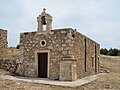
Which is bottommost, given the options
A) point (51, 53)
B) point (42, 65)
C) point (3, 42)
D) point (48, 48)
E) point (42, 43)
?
point (42, 65)

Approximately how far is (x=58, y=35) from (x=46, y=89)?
186 inches

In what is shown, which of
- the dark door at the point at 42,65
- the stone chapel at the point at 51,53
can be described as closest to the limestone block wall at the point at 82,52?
the stone chapel at the point at 51,53

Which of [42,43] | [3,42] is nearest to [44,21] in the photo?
[42,43]

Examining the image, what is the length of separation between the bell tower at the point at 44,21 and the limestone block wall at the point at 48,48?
13.1 inches

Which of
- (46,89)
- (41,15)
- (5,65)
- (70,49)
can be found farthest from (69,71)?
(5,65)

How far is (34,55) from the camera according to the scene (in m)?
13.8

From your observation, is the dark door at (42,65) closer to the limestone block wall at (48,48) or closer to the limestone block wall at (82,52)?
the limestone block wall at (48,48)

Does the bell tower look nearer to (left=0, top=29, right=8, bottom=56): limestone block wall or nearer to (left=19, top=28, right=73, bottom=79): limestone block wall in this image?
(left=19, top=28, right=73, bottom=79): limestone block wall

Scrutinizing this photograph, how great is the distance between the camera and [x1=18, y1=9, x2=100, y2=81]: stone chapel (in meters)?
12.5

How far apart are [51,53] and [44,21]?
2.43 m

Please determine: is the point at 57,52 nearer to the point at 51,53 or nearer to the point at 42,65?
the point at 51,53

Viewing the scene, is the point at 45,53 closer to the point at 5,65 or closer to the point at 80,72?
the point at 80,72

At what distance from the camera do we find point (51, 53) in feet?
43.2

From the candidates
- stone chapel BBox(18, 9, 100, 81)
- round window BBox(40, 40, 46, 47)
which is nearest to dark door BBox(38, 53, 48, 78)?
stone chapel BBox(18, 9, 100, 81)
